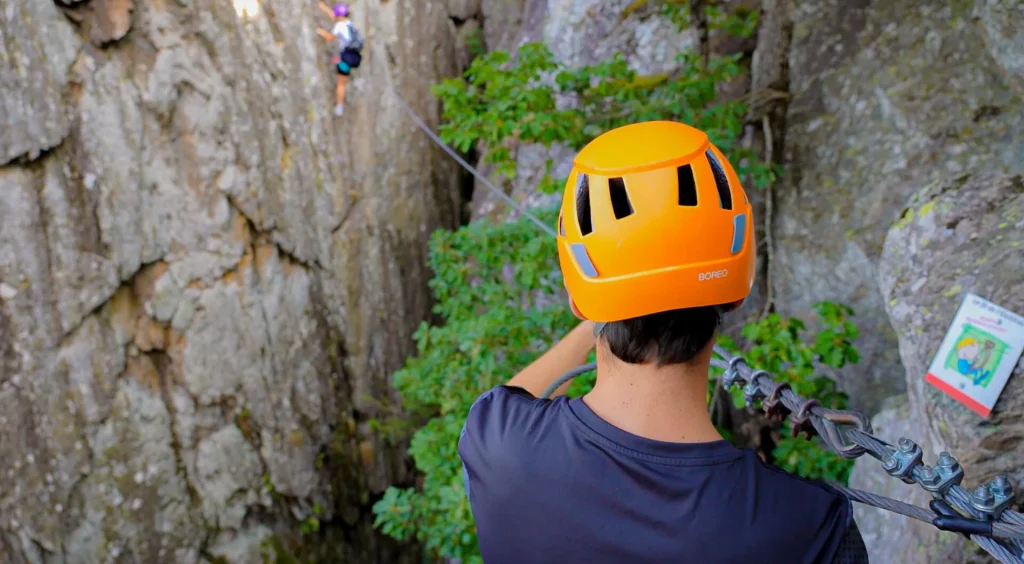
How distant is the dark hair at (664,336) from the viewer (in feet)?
3.78

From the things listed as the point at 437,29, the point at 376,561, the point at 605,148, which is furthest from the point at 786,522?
the point at 437,29

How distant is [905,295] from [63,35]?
A: 476 centimetres

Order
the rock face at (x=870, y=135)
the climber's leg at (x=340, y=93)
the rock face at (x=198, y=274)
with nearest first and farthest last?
the rock face at (x=870, y=135) → the rock face at (x=198, y=274) → the climber's leg at (x=340, y=93)

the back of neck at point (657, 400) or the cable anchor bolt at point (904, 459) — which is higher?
the back of neck at point (657, 400)

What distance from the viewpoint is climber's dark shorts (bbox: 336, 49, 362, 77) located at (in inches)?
204

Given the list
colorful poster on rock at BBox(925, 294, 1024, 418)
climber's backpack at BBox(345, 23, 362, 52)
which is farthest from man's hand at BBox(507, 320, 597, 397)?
climber's backpack at BBox(345, 23, 362, 52)

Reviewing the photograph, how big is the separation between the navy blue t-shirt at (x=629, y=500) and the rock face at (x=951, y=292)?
1112 millimetres

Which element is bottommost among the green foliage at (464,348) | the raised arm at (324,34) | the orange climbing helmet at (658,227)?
the green foliage at (464,348)

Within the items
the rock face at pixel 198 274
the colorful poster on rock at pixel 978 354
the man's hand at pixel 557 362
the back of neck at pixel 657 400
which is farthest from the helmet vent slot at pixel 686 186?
the rock face at pixel 198 274

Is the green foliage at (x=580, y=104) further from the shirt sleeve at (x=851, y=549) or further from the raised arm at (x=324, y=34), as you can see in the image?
the shirt sleeve at (x=851, y=549)

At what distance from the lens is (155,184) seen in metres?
4.38

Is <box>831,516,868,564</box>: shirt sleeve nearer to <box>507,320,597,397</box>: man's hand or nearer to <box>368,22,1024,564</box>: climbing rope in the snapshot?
<box>368,22,1024,564</box>: climbing rope

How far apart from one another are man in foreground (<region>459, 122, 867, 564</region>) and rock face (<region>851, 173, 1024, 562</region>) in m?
1.08

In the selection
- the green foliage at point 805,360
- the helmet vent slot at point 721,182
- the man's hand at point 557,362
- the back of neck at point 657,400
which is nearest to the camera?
the back of neck at point 657,400
